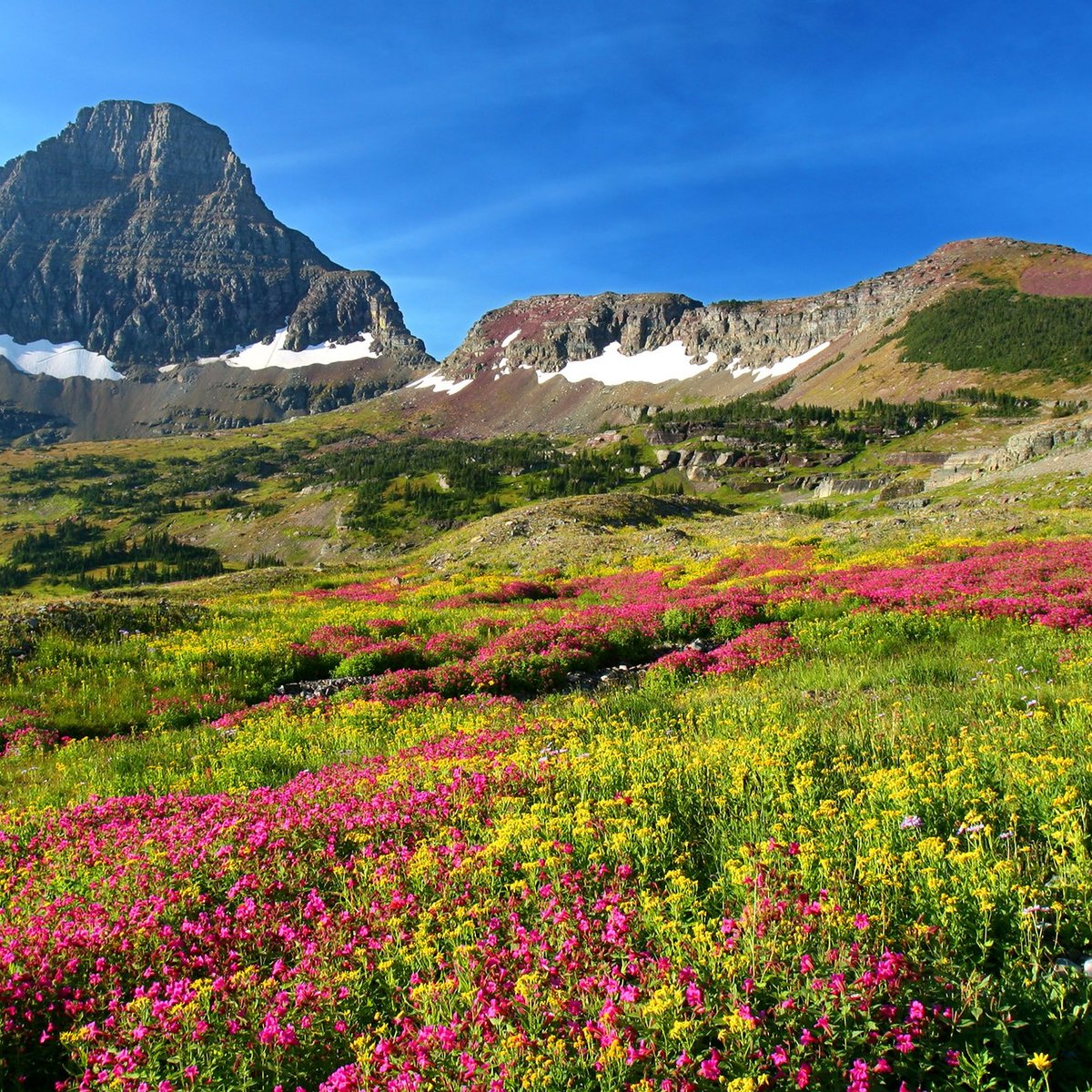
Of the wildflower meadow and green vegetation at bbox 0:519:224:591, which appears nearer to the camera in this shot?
the wildflower meadow

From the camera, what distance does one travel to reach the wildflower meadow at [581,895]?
3295 mm

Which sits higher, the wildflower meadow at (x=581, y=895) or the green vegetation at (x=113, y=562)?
the wildflower meadow at (x=581, y=895)

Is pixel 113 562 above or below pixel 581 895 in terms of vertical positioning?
below

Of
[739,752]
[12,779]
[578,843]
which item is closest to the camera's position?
[578,843]

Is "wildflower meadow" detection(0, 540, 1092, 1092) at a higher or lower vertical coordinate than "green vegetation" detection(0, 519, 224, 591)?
higher

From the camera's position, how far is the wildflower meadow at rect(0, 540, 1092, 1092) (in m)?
3.29

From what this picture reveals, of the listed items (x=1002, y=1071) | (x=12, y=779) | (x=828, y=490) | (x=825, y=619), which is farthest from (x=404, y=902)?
(x=828, y=490)

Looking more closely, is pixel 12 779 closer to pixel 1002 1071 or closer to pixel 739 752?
pixel 739 752

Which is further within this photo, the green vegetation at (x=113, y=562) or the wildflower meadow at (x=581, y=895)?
the green vegetation at (x=113, y=562)

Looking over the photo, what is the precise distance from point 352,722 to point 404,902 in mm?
6724

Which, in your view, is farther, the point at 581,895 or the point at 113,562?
the point at 113,562

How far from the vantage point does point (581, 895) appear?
4.62 metres

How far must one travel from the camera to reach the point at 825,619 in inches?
623

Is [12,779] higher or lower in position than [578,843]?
lower
